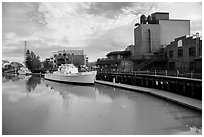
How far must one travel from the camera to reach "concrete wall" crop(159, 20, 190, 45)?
33.3 m

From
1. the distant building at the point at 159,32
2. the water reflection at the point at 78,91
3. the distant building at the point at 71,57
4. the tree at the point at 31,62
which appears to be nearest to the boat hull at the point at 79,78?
the water reflection at the point at 78,91

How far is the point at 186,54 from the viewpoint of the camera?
2338 centimetres

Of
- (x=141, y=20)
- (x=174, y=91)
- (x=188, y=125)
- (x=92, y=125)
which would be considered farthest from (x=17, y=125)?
(x=141, y=20)

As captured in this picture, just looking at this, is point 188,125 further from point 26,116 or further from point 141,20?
point 141,20

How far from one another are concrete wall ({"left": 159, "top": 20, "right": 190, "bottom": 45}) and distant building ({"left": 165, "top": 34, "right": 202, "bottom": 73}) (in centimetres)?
665

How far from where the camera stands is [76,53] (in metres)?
91.1

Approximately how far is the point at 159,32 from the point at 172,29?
88.7 inches

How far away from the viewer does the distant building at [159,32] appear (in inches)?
1310

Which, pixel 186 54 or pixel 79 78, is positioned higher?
pixel 186 54

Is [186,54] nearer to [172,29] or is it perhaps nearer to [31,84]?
[172,29]

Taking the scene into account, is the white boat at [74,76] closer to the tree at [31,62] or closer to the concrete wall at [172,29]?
the concrete wall at [172,29]

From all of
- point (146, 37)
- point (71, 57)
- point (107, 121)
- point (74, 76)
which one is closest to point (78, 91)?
point (74, 76)

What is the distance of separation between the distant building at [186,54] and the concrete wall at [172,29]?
665 cm

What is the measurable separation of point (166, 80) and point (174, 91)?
1.40m
